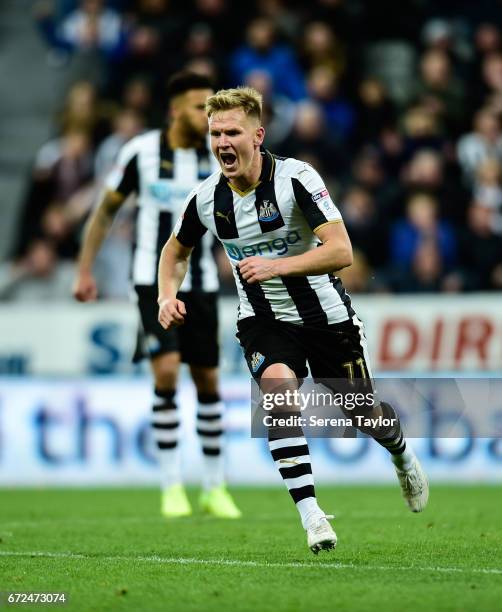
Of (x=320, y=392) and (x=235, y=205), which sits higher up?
(x=235, y=205)

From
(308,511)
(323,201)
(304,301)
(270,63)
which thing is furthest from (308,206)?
(270,63)

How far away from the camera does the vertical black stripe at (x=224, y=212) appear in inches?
255

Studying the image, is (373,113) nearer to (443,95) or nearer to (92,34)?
(443,95)

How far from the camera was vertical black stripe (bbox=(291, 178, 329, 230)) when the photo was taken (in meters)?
6.18

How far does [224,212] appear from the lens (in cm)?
649

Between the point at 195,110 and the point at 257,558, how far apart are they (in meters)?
3.44

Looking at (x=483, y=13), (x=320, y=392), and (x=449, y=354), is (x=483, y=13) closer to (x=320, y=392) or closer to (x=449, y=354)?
(x=449, y=354)

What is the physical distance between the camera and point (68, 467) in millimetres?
12469

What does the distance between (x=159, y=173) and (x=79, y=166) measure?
668cm

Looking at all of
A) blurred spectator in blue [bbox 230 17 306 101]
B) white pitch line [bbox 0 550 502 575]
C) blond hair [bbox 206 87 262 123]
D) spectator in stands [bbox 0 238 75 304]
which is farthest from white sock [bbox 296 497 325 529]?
blurred spectator in blue [bbox 230 17 306 101]

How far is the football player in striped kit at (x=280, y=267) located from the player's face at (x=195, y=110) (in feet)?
6.84

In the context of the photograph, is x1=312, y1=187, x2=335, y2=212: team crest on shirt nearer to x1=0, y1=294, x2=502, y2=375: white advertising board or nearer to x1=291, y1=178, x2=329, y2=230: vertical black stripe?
x1=291, y1=178, x2=329, y2=230: vertical black stripe

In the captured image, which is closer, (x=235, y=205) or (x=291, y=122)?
(x=235, y=205)

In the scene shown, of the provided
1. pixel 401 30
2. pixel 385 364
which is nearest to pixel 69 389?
pixel 385 364
